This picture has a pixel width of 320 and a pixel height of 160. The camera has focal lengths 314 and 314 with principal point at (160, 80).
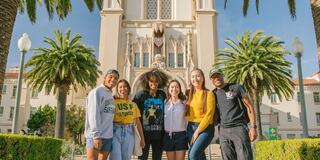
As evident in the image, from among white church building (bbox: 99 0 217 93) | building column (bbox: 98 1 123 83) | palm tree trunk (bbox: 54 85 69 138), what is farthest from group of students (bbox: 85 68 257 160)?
building column (bbox: 98 1 123 83)

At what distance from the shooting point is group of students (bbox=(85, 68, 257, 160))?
501 cm

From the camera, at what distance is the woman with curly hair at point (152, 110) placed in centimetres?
546

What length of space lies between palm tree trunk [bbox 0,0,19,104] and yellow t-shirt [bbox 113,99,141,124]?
2949 millimetres

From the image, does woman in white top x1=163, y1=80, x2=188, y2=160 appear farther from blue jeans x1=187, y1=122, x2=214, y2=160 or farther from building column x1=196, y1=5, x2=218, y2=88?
building column x1=196, y1=5, x2=218, y2=88

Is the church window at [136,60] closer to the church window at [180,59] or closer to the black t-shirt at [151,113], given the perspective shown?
the church window at [180,59]

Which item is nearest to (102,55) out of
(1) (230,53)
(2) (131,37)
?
(2) (131,37)

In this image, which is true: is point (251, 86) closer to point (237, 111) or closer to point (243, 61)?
point (243, 61)

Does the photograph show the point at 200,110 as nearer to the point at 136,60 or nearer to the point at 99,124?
the point at 99,124

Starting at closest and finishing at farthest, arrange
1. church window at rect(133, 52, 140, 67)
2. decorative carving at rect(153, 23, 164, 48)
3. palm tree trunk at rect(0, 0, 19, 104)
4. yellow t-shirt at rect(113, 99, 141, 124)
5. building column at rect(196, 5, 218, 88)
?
yellow t-shirt at rect(113, 99, 141, 124)
palm tree trunk at rect(0, 0, 19, 104)
building column at rect(196, 5, 218, 88)
church window at rect(133, 52, 140, 67)
decorative carving at rect(153, 23, 164, 48)

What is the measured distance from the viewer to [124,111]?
208 inches

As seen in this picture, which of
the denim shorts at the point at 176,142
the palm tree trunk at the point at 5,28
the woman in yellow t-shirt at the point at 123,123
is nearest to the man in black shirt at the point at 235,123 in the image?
the denim shorts at the point at 176,142

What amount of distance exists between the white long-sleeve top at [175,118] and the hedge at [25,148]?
347 centimetres

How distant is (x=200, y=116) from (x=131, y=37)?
3003 centimetres

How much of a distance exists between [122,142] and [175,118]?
99 cm
